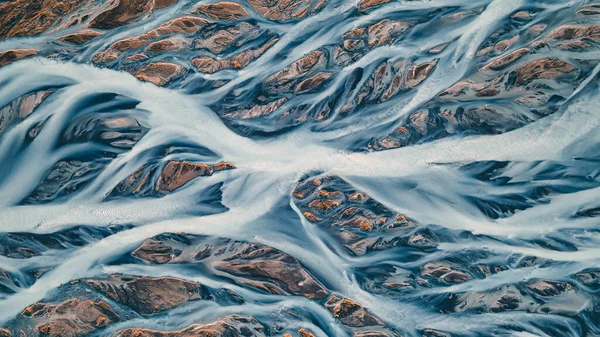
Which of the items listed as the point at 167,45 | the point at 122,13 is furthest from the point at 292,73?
the point at 122,13

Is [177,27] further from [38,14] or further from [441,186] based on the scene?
[441,186]

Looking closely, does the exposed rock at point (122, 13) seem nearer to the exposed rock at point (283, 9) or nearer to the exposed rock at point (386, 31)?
the exposed rock at point (283, 9)

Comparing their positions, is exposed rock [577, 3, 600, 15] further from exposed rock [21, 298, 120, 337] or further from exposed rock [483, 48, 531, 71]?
exposed rock [21, 298, 120, 337]

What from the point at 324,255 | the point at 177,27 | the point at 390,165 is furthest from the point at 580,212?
the point at 177,27

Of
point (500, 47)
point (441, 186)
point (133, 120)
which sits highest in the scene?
point (500, 47)

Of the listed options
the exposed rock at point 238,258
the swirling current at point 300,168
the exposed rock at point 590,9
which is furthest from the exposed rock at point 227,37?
the exposed rock at point 590,9

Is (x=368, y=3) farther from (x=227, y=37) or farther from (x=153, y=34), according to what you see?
(x=153, y=34)

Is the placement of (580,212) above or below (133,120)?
below
